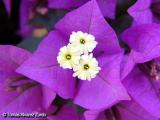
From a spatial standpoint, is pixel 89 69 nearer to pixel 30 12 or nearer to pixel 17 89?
pixel 17 89

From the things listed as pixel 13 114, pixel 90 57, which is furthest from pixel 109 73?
pixel 13 114

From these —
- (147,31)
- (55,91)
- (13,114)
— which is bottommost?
(13,114)

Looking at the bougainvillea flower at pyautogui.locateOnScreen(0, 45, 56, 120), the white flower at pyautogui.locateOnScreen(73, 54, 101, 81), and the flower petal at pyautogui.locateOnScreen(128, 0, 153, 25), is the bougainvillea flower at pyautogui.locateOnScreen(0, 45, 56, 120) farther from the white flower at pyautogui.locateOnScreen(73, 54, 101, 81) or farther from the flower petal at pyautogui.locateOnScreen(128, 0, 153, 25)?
the flower petal at pyautogui.locateOnScreen(128, 0, 153, 25)

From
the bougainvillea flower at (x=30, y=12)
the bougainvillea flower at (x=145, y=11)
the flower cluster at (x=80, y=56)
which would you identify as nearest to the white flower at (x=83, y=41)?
the flower cluster at (x=80, y=56)

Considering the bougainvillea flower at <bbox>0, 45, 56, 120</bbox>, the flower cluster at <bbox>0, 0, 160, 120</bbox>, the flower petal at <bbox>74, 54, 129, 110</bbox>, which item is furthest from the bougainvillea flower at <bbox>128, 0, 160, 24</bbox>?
the bougainvillea flower at <bbox>0, 45, 56, 120</bbox>

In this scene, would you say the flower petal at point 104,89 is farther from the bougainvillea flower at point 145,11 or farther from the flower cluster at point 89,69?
the bougainvillea flower at point 145,11

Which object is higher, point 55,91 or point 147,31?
point 147,31

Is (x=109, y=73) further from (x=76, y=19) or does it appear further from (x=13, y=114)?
(x=13, y=114)
